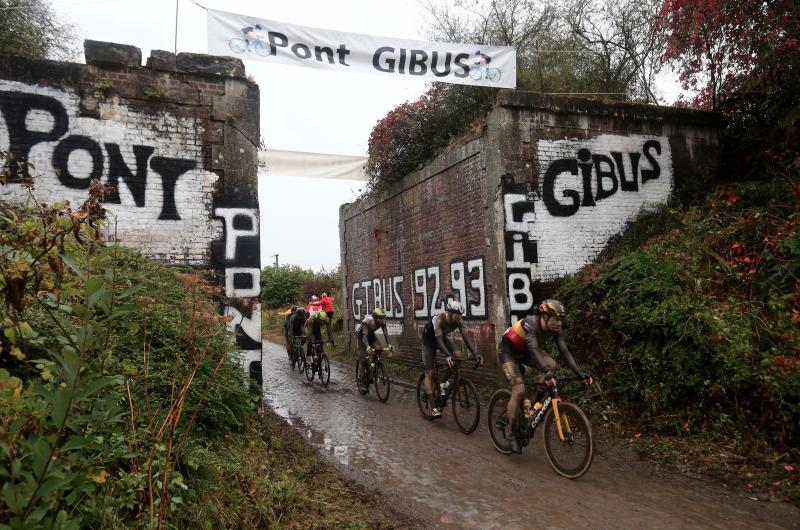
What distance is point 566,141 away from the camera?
1007cm

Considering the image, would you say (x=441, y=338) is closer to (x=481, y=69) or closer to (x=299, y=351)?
(x=481, y=69)

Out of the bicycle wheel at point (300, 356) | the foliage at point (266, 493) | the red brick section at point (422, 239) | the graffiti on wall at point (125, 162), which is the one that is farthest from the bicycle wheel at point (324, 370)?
the foliage at point (266, 493)

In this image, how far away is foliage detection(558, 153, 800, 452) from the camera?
582 centimetres

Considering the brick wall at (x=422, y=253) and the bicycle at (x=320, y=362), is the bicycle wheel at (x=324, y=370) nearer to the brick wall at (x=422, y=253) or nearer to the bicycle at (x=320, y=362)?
the bicycle at (x=320, y=362)

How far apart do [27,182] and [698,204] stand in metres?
10.1

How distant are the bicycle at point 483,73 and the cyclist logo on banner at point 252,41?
368 cm

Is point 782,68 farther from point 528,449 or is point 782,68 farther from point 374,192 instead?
point 374,192

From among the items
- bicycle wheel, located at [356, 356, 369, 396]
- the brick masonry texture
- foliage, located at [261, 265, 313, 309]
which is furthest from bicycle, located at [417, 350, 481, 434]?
foliage, located at [261, 265, 313, 309]

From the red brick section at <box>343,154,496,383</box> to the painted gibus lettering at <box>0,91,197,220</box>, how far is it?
5024 mm

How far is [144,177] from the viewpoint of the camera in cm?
802

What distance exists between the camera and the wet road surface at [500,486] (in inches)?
178

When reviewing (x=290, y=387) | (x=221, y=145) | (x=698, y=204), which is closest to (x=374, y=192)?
(x=290, y=387)

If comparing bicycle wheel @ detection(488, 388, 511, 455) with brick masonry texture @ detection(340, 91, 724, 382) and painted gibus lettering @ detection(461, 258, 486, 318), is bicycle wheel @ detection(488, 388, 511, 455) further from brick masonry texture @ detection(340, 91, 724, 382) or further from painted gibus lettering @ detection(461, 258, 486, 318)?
painted gibus lettering @ detection(461, 258, 486, 318)

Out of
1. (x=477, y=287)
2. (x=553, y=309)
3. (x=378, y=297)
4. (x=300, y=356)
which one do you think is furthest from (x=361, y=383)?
(x=553, y=309)
